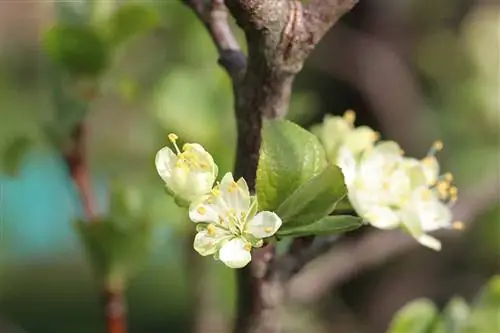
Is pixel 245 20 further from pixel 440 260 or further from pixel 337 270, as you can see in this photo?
pixel 440 260

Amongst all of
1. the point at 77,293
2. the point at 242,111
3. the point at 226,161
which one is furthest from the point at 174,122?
the point at 77,293

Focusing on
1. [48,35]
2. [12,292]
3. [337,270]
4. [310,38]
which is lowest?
[12,292]

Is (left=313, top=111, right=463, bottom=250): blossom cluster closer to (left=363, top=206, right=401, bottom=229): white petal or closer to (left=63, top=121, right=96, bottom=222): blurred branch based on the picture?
(left=363, top=206, right=401, bottom=229): white petal

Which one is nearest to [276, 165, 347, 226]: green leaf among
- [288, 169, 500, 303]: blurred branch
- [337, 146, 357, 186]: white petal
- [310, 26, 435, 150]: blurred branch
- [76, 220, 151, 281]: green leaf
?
[337, 146, 357, 186]: white petal

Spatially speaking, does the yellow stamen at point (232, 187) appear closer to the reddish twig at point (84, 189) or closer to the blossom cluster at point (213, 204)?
the blossom cluster at point (213, 204)

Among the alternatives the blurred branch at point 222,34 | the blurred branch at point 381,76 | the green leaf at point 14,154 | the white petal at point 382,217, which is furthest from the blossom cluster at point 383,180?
the blurred branch at point 381,76
